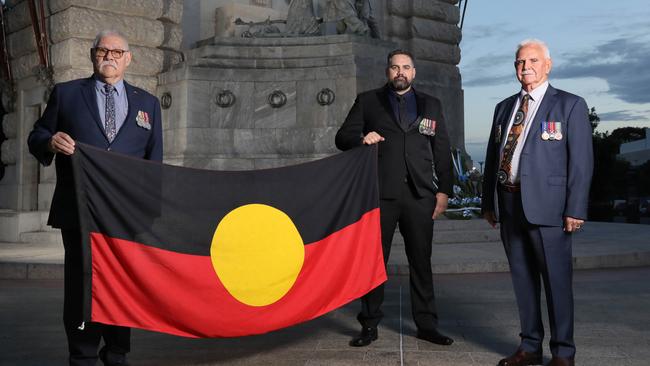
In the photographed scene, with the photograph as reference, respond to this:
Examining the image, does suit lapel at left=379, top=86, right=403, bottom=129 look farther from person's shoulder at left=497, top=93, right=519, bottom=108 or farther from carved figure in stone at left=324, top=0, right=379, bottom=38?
carved figure in stone at left=324, top=0, right=379, bottom=38

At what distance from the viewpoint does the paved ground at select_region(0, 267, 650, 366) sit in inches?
176

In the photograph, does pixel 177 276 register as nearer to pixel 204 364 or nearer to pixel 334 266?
pixel 204 364

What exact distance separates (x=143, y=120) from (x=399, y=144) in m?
1.79

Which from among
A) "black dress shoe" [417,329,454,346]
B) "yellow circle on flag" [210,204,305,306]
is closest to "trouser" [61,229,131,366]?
"yellow circle on flag" [210,204,305,306]

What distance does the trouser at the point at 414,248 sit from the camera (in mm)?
4977

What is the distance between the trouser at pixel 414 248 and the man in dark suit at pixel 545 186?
76 centimetres

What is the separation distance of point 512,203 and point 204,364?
7.00 ft

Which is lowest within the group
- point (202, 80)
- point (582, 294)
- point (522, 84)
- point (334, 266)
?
point (582, 294)

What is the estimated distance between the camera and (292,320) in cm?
425

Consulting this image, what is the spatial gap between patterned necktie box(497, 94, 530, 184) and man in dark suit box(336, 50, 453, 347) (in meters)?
0.72

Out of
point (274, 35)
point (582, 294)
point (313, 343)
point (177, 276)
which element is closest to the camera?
point (177, 276)

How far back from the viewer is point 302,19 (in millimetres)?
14422

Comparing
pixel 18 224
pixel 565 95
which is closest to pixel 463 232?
pixel 18 224

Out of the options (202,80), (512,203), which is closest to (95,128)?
(512,203)
